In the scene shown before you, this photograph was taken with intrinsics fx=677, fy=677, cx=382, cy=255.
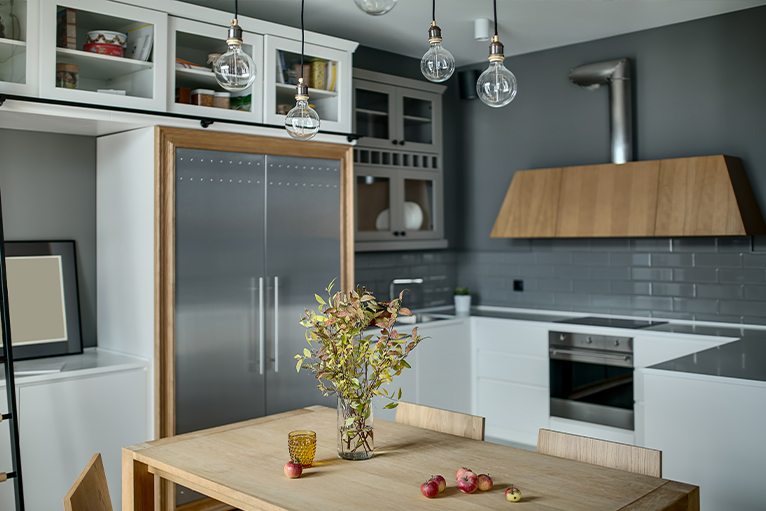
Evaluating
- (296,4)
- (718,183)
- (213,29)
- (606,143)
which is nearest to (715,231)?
A: (718,183)

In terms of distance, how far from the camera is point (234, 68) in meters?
1.92

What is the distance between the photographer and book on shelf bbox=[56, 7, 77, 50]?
10.1 feet

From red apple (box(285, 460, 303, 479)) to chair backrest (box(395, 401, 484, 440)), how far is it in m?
0.71

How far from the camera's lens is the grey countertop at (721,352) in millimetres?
3002

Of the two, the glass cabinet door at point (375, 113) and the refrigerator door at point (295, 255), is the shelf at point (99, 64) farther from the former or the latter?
the glass cabinet door at point (375, 113)

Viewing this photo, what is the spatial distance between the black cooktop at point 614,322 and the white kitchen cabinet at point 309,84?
6.58 ft

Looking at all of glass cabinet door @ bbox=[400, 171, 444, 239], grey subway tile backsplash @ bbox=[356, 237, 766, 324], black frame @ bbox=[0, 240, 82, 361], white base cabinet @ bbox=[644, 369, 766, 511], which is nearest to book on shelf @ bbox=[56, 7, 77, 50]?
black frame @ bbox=[0, 240, 82, 361]

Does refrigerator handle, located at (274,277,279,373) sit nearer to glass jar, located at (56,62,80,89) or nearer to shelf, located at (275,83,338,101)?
shelf, located at (275,83,338,101)

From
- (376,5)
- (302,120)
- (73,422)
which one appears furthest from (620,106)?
(73,422)

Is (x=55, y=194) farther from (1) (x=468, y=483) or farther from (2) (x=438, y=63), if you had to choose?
(1) (x=468, y=483)

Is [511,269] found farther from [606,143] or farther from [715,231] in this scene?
[715,231]

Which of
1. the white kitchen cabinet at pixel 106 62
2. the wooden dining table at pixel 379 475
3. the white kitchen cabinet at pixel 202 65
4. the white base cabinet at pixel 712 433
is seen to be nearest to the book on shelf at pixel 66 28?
the white kitchen cabinet at pixel 106 62

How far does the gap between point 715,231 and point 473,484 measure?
295 cm

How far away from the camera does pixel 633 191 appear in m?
4.49
